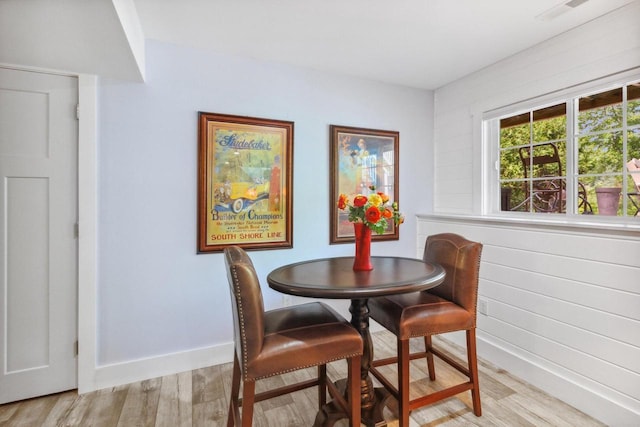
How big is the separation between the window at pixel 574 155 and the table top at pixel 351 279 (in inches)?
49.0

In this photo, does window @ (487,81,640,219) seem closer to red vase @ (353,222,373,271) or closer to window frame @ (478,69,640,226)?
window frame @ (478,69,640,226)

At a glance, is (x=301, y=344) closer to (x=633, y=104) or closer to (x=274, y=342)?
(x=274, y=342)

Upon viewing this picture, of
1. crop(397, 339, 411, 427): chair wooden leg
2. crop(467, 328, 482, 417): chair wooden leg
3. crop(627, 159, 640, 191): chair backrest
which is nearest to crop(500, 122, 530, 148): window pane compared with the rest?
crop(627, 159, 640, 191): chair backrest

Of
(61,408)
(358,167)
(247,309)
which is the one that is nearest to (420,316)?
(247,309)

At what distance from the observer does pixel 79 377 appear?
216 centimetres

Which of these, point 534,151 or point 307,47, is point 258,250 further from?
point 534,151

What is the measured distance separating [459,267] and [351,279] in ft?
2.58

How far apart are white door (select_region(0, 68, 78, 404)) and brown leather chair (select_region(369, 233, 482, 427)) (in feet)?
6.81

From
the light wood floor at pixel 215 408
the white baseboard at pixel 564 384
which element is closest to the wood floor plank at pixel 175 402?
the light wood floor at pixel 215 408

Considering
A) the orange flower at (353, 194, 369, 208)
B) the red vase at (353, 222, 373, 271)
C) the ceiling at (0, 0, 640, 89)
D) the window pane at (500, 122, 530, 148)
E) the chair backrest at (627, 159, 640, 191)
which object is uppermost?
the ceiling at (0, 0, 640, 89)

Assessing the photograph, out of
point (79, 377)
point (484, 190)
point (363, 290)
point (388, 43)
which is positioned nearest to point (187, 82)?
point (388, 43)

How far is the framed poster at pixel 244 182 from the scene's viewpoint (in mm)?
2459

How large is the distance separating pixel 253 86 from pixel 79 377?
245 centimetres

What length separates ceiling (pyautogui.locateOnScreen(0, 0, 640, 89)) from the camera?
63.2 inches
